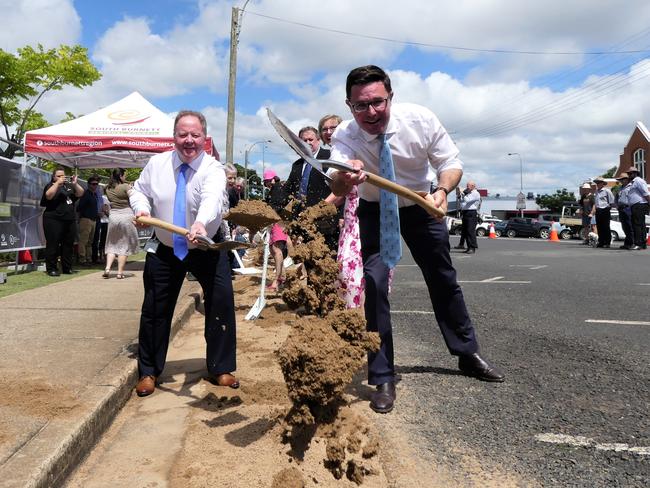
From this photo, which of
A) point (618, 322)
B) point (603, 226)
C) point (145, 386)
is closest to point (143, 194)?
point (145, 386)

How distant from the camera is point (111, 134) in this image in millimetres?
9938

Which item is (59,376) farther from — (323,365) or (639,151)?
(639,151)

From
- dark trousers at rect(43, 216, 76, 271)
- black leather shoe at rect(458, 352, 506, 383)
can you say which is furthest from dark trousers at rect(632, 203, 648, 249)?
dark trousers at rect(43, 216, 76, 271)

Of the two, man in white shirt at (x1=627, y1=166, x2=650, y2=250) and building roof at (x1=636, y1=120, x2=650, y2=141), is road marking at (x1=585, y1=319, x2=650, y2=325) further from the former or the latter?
building roof at (x1=636, y1=120, x2=650, y2=141)

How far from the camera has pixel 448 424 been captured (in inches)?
113

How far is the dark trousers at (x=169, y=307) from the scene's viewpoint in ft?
11.9

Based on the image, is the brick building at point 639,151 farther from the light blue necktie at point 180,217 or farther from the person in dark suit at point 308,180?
the light blue necktie at point 180,217

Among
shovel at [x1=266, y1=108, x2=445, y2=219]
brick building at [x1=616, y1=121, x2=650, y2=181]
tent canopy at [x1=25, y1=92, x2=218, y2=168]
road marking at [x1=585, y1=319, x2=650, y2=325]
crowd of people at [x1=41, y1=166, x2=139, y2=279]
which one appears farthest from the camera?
brick building at [x1=616, y1=121, x2=650, y2=181]

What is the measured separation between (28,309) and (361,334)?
13.8 feet

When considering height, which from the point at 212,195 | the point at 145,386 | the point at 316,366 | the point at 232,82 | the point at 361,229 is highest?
the point at 232,82

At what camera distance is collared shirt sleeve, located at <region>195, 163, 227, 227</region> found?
11.0 ft

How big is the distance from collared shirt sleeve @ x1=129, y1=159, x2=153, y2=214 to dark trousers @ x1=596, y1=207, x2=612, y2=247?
14166 mm

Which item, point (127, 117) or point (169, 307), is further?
point (127, 117)

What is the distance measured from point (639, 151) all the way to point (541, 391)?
62.6 meters
